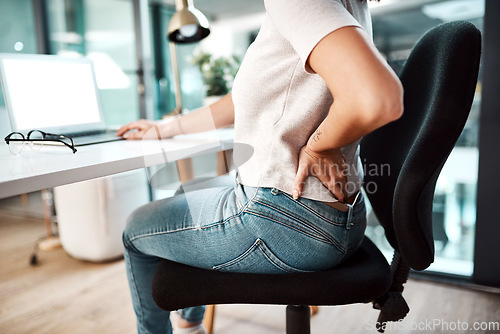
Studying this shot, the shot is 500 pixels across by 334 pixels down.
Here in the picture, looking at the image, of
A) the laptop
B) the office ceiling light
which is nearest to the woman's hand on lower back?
the laptop

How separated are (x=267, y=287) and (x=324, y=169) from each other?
0.23 m

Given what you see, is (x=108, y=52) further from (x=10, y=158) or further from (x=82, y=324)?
(x=10, y=158)

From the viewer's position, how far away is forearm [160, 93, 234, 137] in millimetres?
1086

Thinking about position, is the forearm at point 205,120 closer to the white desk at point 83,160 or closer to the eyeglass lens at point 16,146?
the white desk at point 83,160

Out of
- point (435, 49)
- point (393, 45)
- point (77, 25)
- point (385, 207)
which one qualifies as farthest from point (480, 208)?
point (77, 25)

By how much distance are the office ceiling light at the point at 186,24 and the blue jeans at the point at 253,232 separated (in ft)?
3.23

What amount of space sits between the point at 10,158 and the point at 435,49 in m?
0.91

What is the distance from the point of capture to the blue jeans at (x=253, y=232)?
0.67 metres

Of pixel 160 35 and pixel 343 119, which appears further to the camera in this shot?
pixel 160 35

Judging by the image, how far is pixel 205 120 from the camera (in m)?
1.11

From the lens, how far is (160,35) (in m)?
4.59

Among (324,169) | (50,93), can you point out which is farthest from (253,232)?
(50,93)

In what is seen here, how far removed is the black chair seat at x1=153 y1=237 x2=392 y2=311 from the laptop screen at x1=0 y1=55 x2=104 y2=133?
697 mm

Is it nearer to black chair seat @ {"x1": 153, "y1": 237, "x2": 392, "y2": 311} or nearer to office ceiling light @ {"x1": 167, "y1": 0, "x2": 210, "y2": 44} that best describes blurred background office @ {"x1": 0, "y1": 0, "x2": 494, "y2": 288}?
office ceiling light @ {"x1": 167, "y1": 0, "x2": 210, "y2": 44}
